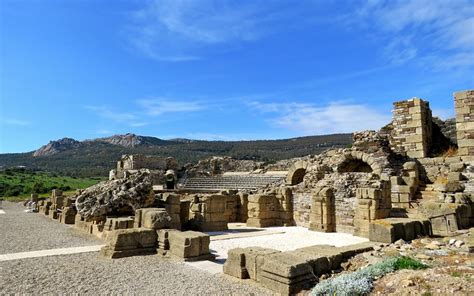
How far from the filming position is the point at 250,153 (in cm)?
7112

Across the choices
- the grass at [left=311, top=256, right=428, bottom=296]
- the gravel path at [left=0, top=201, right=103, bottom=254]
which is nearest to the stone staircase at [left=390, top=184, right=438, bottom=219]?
the grass at [left=311, top=256, right=428, bottom=296]

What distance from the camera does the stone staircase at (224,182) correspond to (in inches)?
1038

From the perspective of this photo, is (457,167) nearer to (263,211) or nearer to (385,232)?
(385,232)

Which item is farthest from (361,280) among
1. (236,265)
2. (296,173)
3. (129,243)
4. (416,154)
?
(296,173)

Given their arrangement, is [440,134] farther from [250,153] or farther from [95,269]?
[250,153]

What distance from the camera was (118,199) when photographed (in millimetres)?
12656

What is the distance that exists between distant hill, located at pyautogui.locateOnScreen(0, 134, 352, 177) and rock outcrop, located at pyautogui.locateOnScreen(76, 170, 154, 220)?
47.3 meters

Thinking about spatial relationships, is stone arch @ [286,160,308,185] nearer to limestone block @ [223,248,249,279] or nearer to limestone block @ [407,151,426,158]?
limestone block @ [407,151,426,158]

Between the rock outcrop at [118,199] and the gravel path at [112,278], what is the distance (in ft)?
13.6

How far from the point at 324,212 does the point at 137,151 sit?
7211 cm

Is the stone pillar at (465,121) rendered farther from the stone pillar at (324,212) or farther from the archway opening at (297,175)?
the archway opening at (297,175)

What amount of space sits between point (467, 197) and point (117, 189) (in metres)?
12.2

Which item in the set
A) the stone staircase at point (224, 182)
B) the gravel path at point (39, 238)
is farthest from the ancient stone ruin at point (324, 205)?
the stone staircase at point (224, 182)

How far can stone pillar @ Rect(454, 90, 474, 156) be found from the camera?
1485 cm
